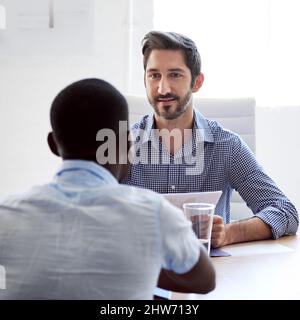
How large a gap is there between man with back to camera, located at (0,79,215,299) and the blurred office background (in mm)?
1888

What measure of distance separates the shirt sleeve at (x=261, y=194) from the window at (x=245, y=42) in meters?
0.89

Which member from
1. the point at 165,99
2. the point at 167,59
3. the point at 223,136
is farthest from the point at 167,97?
the point at 223,136

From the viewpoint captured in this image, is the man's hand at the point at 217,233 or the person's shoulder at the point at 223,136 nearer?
the man's hand at the point at 217,233

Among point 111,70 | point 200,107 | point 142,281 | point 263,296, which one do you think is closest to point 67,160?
point 142,281

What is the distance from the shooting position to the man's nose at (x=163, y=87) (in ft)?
5.47

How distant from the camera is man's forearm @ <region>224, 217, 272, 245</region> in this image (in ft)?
4.11

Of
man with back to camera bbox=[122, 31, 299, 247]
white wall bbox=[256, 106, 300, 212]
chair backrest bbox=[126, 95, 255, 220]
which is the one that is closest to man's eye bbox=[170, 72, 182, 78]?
man with back to camera bbox=[122, 31, 299, 247]

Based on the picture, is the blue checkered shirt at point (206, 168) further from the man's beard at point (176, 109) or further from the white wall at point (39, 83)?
the white wall at point (39, 83)

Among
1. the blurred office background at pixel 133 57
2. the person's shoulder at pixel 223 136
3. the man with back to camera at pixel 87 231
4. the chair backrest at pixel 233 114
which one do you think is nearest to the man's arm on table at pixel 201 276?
the man with back to camera at pixel 87 231

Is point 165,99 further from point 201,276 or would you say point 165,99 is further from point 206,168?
point 201,276

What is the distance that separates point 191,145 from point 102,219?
1.12 meters

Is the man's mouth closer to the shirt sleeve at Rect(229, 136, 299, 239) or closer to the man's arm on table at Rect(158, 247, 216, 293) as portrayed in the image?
the shirt sleeve at Rect(229, 136, 299, 239)

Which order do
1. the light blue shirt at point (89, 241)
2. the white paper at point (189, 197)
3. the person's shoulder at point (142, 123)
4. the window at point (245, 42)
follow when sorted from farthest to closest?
1. the window at point (245, 42)
2. the person's shoulder at point (142, 123)
3. the white paper at point (189, 197)
4. the light blue shirt at point (89, 241)

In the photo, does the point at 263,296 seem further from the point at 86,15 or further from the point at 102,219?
the point at 86,15
